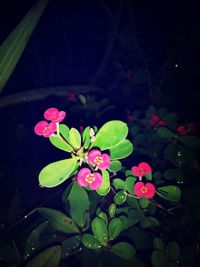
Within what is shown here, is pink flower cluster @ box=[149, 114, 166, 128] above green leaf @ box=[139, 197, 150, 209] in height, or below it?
above

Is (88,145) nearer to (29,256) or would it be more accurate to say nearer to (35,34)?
(29,256)

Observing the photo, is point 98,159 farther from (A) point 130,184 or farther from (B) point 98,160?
(A) point 130,184

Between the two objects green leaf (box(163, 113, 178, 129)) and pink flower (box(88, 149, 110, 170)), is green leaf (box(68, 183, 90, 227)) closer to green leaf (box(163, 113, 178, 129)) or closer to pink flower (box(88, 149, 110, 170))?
pink flower (box(88, 149, 110, 170))

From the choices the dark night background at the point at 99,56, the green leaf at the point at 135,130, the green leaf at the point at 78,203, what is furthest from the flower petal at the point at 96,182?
the dark night background at the point at 99,56

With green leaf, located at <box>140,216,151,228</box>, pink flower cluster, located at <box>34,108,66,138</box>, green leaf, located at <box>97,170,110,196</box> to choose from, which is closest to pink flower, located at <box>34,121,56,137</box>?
pink flower cluster, located at <box>34,108,66,138</box>

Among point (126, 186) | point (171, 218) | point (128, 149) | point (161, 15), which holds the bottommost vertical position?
point (171, 218)

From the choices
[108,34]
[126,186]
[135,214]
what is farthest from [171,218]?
[108,34]

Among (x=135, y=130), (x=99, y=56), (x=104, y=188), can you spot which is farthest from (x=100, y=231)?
(x=99, y=56)
